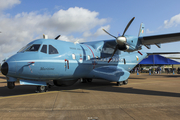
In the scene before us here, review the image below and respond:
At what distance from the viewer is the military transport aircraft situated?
7.64 m

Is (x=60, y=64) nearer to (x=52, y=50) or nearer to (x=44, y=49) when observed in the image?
(x=52, y=50)

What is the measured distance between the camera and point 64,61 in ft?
29.3

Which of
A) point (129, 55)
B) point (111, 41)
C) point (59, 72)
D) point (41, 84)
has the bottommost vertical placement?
point (41, 84)

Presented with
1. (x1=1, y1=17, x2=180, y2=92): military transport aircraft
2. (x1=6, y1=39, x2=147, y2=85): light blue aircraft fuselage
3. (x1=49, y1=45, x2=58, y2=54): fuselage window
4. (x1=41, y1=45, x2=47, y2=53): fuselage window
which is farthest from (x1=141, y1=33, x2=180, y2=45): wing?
(x1=41, y1=45, x2=47, y2=53): fuselage window

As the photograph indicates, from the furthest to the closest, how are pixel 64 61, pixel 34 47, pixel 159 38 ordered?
pixel 159 38 < pixel 64 61 < pixel 34 47

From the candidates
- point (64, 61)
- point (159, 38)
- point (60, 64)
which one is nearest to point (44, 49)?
point (60, 64)

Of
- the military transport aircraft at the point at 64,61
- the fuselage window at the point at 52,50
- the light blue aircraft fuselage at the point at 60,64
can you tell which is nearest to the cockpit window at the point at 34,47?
the military transport aircraft at the point at 64,61

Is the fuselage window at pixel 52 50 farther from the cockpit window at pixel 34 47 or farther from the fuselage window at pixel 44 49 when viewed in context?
the cockpit window at pixel 34 47

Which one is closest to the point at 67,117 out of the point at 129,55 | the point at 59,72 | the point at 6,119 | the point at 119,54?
the point at 6,119

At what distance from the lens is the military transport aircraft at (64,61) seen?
7.64 meters

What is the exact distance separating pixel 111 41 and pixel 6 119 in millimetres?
9704

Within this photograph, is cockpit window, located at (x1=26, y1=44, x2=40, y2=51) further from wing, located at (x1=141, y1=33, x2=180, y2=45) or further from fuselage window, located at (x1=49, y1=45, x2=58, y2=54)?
wing, located at (x1=141, y1=33, x2=180, y2=45)

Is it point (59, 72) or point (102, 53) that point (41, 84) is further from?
point (102, 53)

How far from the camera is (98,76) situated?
36.6 ft
